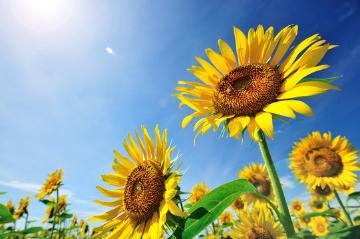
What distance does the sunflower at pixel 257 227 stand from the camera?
496cm

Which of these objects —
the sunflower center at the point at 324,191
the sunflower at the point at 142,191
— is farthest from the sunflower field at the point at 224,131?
the sunflower center at the point at 324,191

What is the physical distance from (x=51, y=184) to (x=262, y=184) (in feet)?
21.1

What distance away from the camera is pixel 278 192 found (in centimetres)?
258

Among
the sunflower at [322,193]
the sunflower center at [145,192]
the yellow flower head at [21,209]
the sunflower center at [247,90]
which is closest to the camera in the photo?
the sunflower center at [247,90]

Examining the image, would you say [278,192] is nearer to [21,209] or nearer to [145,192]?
[145,192]

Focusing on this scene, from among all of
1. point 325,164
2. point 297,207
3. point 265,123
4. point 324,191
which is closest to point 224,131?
point 265,123

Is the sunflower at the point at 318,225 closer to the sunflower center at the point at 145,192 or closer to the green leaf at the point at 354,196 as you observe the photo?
the green leaf at the point at 354,196

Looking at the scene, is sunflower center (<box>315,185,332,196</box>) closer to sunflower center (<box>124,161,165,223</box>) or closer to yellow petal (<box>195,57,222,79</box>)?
yellow petal (<box>195,57,222,79</box>)

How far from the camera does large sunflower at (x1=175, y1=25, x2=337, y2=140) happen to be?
2.87 meters

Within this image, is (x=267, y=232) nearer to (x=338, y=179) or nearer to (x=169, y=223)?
(x=169, y=223)

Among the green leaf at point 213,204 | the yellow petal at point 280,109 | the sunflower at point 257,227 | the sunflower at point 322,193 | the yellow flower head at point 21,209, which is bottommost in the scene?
the green leaf at point 213,204

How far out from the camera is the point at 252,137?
2.83 meters

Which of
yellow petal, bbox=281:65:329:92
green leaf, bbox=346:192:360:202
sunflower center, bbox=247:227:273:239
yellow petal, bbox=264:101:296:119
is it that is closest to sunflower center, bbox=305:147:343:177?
green leaf, bbox=346:192:360:202

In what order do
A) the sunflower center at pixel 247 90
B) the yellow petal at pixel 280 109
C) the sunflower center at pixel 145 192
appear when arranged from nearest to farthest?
the yellow petal at pixel 280 109 → the sunflower center at pixel 247 90 → the sunflower center at pixel 145 192
